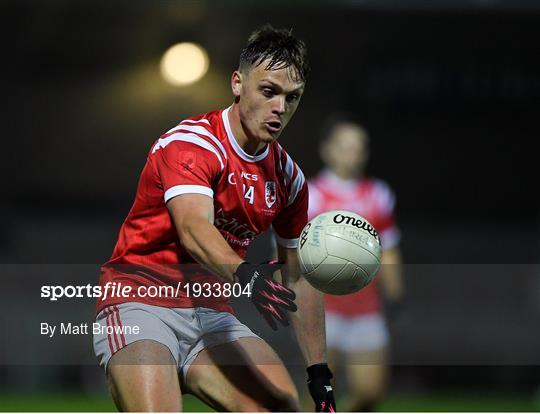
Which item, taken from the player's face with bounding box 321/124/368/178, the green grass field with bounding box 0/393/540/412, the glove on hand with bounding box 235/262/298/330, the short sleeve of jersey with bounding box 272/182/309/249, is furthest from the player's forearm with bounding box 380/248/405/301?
the glove on hand with bounding box 235/262/298/330

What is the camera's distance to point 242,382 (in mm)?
4504

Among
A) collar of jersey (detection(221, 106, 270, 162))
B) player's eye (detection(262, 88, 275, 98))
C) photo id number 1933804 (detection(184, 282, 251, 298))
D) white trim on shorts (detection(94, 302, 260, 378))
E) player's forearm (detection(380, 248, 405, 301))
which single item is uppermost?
player's forearm (detection(380, 248, 405, 301))

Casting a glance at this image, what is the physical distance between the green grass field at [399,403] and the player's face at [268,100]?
543 cm

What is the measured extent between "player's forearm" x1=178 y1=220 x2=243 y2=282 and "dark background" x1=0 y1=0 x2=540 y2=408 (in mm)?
9266

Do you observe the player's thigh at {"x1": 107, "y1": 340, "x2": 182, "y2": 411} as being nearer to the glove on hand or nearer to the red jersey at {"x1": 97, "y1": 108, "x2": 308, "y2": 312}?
the red jersey at {"x1": 97, "y1": 108, "x2": 308, "y2": 312}

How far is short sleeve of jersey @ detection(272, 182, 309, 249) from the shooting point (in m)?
4.91

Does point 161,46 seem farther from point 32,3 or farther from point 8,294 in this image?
point 8,294

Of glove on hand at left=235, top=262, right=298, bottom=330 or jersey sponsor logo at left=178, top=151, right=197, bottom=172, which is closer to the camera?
glove on hand at left=235, top=262, right=298, bottom=330

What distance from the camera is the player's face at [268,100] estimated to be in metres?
4.49

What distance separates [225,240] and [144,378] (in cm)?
64

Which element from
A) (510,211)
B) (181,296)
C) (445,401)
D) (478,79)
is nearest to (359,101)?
(478,79)

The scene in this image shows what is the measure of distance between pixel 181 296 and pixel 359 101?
34.6 ft

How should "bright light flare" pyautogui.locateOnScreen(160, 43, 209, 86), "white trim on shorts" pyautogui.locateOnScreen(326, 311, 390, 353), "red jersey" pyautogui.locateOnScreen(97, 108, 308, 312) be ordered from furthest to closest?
"bright light flare" pyautogui.locateOnScreen(160, 43, 209, 86), "white trim on shorts" pyautogui.locateOnScreen(326, 311, 390, 353), "red jersey" pyautogui.locateOnScreen(97, 108, 308, 312)

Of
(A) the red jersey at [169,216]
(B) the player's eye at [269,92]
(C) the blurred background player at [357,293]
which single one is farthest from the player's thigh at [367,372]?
(B) the player's eye at [269,92]
